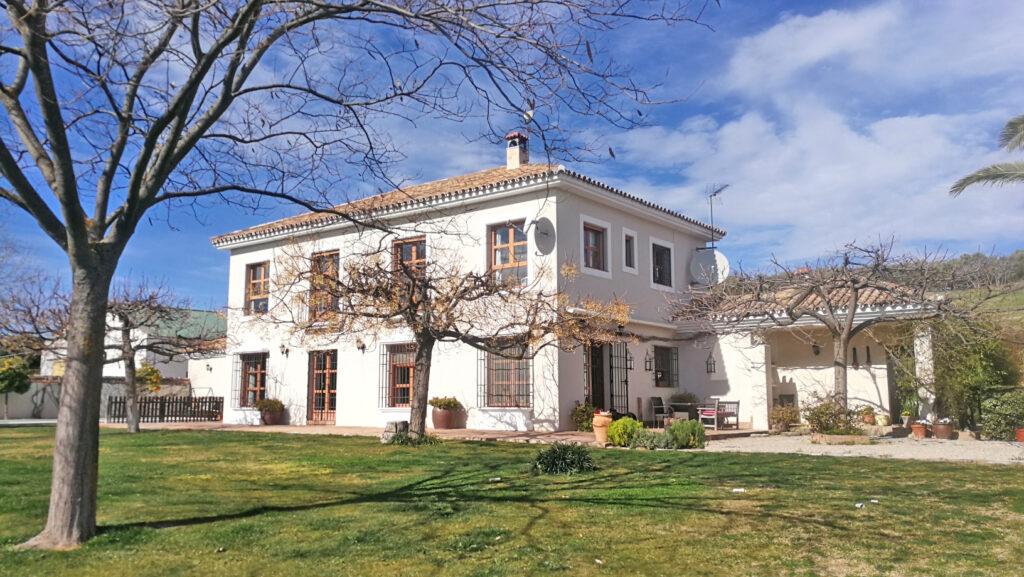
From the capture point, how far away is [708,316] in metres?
18.7

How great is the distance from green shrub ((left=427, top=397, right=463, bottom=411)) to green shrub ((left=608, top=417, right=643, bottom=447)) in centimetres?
516

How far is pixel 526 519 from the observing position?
20.9ft

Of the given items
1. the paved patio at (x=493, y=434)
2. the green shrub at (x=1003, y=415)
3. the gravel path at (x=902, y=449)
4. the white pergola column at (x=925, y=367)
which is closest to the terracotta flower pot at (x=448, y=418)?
the paved patio at (x=493, y=434)

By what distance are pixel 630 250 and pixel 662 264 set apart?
175cm

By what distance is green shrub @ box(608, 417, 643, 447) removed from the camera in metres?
13.3

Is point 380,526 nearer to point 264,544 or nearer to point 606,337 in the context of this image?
point 264,544

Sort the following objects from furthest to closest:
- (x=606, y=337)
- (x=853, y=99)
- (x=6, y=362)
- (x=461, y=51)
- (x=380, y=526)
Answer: (x=6, y=362)
(x=606, y=337)
(x=853, y=99)
(x=380, y=526)
(x=461, y=51)

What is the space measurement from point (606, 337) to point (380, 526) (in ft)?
30.1

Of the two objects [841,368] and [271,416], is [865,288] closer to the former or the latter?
[841,368]

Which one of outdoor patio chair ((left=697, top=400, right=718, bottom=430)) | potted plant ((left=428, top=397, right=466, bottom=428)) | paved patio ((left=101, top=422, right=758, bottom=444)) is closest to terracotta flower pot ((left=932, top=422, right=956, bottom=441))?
paved patio ((left=101, top=422, right=758, bottom=444))

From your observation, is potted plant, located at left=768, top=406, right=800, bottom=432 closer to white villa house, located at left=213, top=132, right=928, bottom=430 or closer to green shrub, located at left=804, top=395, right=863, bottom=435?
white villa house, located at left=213, top=132, right=928, bottom=430

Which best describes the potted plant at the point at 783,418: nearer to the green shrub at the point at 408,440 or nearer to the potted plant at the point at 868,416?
the potted plant at the point at 868,416

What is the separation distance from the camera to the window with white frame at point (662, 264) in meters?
20.3

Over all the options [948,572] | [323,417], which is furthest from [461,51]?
[323,417]
